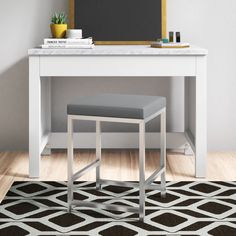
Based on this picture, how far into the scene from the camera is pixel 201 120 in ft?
11.0

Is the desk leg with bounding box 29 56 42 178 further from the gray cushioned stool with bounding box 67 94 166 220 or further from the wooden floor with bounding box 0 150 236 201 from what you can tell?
the gray cushioned stool with bounding box 67 94 166 220

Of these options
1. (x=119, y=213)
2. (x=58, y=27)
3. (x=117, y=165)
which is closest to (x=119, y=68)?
(x=58, y=27)

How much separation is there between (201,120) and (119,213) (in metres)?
0.90

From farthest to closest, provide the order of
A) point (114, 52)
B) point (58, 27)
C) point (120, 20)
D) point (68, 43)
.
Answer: point (120, 20) < point (58, 27) < point (68, 43) < point (114, 52)

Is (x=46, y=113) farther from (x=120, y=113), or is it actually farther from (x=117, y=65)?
(x=120, y=113)

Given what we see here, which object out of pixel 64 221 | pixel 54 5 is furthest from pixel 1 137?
pixel 64 221

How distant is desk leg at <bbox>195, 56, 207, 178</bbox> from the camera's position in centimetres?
331

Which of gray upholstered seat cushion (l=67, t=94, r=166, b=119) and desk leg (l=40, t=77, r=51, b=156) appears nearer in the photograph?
gray upholstered seat cushion (l=67, t=94, r=166, b=119)

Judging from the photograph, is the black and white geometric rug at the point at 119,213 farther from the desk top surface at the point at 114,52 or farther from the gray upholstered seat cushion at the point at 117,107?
the desk top surface at the point at 114,52

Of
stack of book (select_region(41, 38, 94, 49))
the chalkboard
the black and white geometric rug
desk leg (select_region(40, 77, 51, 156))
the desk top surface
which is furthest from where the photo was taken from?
the chalkboard

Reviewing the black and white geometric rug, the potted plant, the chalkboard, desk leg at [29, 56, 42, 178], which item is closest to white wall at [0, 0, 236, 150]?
the chalkboard

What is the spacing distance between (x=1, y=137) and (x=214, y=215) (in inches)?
75.3

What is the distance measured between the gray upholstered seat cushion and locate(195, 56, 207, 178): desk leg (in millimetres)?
584

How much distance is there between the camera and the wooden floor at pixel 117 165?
3.37 metres
